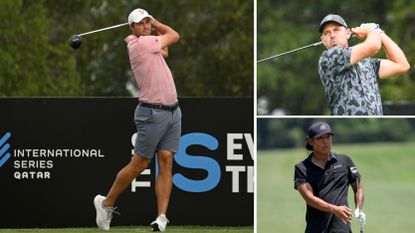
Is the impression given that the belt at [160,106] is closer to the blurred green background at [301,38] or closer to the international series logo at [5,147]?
the international series logo at [5,147]

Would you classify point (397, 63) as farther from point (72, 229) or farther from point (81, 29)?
point (81, 29)

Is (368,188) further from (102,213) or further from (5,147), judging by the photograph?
(102,213)

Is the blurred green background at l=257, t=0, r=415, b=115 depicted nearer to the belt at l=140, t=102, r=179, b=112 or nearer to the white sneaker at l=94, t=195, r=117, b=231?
the white sneaker at l=94, t=195, r=117, b=231

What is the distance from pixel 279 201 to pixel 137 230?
1714cm

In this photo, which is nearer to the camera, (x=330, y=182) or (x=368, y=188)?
(x=330, y=182)

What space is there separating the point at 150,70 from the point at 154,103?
25cm

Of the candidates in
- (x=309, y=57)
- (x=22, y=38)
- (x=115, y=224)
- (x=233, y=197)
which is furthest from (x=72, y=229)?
(x=309, y=57)

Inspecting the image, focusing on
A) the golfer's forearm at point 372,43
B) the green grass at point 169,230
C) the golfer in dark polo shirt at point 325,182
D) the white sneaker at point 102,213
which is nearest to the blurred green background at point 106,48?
the green grass at point 169,230

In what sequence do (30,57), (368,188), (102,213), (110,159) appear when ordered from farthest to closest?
(368,188) → (30,57) → (110,159) → (102,213)

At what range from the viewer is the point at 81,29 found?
100ft

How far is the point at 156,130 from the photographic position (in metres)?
11.6

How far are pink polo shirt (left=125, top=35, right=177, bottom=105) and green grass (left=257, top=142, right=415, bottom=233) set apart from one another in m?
8.36

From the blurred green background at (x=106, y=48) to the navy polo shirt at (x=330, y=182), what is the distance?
13.9 meters

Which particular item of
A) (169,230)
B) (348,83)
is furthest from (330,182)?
(169,230)
